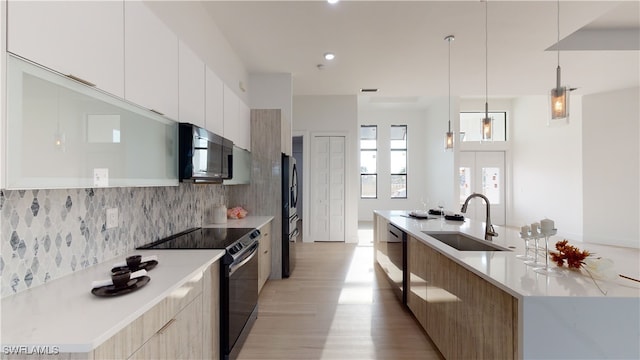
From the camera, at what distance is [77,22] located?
107 cm

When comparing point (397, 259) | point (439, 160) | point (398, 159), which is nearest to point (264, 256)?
point (397, 259)

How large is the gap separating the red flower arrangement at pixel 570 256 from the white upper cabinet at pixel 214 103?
2.46m

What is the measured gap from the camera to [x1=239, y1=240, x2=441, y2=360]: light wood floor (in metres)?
2.18

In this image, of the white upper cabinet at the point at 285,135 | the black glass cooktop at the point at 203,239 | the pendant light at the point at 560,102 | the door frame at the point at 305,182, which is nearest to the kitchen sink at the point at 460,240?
the pendant light at the point at 560,102

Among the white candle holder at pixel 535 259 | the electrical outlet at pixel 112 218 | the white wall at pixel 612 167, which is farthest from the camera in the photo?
the white wall at pixel 612 167

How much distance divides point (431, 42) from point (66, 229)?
153 inches

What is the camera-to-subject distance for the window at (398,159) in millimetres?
8844

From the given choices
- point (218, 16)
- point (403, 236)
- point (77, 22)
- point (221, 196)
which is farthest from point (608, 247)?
point (77, 22)

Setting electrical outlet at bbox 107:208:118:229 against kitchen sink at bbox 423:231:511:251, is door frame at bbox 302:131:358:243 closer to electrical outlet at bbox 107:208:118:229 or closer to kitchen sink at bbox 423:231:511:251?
kitchen sink at bbox 423:231:511:251

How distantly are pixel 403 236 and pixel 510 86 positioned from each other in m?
4.12

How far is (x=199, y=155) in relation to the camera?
1.98 m

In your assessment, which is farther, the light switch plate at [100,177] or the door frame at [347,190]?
A: the door frame at [347,190]

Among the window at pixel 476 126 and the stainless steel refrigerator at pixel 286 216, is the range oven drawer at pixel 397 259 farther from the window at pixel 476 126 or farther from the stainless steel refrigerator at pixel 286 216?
the window at pixel 476 126

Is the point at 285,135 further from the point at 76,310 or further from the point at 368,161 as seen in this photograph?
the point at 368,161
